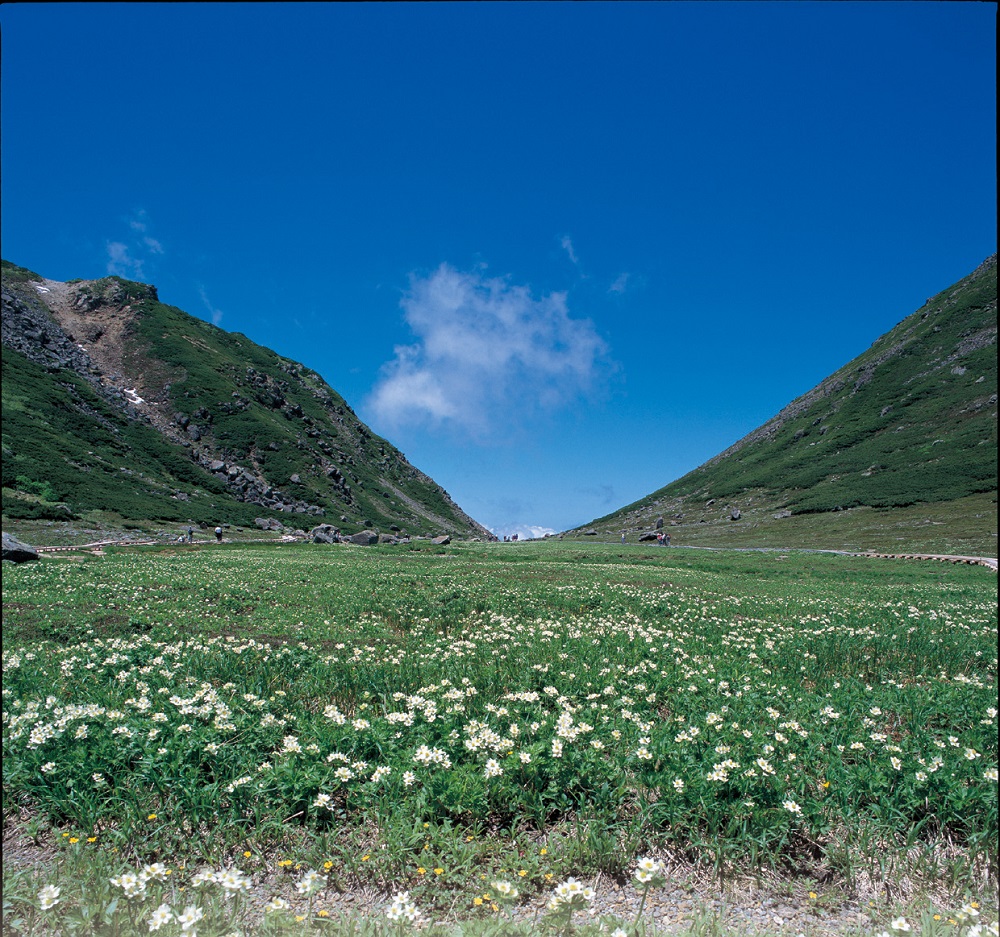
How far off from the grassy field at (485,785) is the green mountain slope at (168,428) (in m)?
57.6

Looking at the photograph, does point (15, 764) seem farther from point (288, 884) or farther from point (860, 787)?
point (860, 787)

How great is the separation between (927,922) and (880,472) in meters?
18.1

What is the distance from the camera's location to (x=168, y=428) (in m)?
123

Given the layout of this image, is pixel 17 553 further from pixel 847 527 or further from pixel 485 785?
pixel 847 527

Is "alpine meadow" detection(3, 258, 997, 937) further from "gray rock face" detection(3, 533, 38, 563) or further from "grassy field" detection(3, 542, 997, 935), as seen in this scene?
"gray rock face" detection(3, 533, 38, 563)

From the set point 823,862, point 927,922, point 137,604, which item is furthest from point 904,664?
point 137,604

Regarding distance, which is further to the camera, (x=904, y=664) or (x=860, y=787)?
(x=904, y=664)

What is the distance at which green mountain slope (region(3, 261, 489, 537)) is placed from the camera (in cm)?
7681

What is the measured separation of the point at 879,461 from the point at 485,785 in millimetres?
18452

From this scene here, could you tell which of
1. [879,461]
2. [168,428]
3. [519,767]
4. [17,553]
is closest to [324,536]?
[17,553]

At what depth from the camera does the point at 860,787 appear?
5.24m

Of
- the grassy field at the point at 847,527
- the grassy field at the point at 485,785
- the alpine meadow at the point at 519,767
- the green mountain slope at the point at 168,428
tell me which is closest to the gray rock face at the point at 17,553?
the alpine meadow at the point at 519,767

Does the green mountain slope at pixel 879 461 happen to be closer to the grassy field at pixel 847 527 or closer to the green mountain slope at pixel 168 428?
the grassy field at pixel 847 527

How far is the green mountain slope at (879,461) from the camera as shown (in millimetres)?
4387
